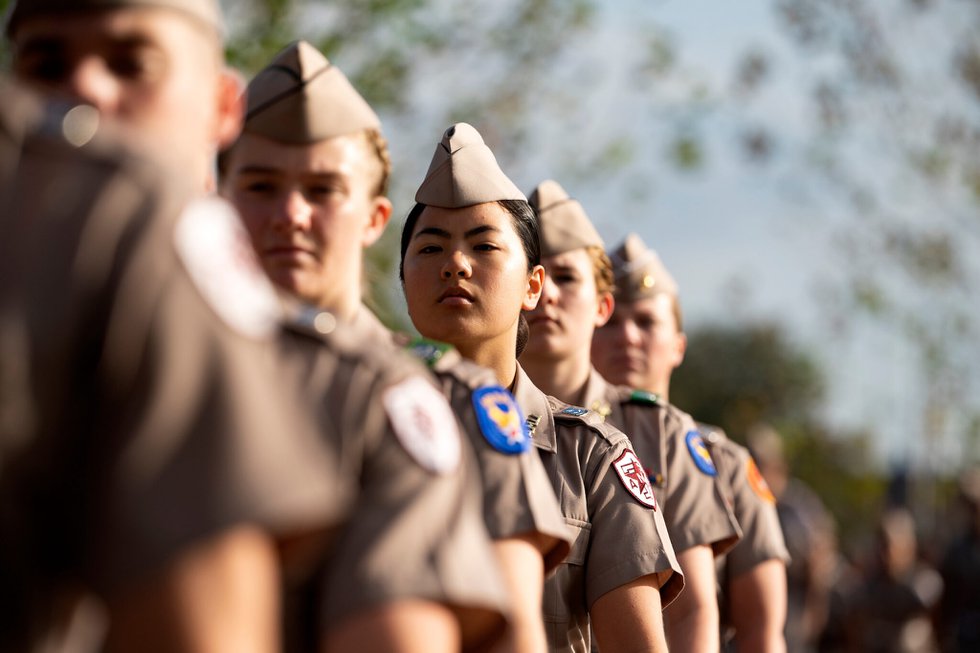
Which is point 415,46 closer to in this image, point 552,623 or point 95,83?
point 552,623

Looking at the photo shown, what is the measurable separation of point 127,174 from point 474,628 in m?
0.82

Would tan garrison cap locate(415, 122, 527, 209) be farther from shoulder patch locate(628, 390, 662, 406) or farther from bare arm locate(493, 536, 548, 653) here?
shoulder patch locate(628, 390, 662, 406)

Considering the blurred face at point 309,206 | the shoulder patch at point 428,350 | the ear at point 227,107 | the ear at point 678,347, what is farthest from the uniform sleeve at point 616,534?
the ear at point 678,347

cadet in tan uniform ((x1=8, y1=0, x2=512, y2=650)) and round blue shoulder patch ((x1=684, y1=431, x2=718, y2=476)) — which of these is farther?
round blue shoulder patch ((x1=684, y1=431, x2=718, y2=476))

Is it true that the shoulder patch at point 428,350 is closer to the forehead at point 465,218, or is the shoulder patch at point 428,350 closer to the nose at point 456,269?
the nose at point 456,269

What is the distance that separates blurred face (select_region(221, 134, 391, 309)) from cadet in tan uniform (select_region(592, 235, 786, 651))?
3.20 m

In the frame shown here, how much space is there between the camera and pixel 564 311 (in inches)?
216

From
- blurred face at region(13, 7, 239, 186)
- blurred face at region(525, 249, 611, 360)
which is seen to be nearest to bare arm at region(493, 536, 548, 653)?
blurred face at region(13, 7, 239, 186)

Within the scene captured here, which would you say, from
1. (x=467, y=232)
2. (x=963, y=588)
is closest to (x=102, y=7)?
(x=467, y=232)

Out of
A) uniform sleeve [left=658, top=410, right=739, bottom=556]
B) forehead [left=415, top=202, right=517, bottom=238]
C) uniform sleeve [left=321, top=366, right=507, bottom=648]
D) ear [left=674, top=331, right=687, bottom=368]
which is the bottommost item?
uniform sleeve [left=658, top=410, right=739, bottom=556]

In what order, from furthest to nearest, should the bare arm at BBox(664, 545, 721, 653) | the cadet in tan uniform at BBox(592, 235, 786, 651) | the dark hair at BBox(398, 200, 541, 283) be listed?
1. the cadet in tan uniform at BBox(592, 235, 786, 651)
2. the bare arm at BBox(664, 545, 721, 653)
3. the dark hair at BBox(398, 200, 541, 283)

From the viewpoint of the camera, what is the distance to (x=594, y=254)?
19.5ft

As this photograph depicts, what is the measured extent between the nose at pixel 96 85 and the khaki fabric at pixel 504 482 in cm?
138

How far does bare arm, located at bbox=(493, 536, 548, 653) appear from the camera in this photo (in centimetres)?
299
